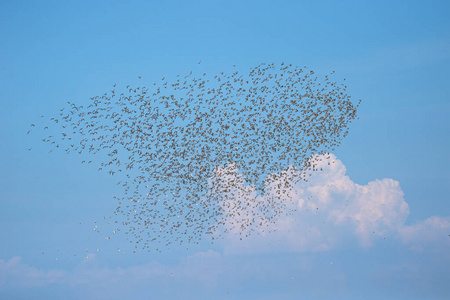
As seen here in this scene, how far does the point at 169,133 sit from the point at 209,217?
8639 mm

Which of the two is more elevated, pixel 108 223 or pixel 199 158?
pixel 199 158

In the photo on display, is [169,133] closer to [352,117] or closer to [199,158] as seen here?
[199,158]

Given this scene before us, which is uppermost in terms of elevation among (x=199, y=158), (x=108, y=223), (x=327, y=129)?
(x=327, y=129)

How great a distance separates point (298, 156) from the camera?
143ft

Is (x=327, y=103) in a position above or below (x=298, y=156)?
above

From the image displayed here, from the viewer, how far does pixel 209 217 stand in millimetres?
44531

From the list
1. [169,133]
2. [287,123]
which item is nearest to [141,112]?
[169,133]

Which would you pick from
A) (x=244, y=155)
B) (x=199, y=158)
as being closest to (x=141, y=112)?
(x=199, y=158)

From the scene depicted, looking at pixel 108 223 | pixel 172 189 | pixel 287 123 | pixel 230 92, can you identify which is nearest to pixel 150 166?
pixel 172 189

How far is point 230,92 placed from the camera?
138 feet

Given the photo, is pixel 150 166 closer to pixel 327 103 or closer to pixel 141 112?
pixel 141 112

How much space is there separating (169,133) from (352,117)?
1690 centimetres

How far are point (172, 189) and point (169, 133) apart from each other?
5198mm

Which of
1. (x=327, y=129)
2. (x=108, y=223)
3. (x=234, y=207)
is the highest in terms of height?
(x=327, y=129)
